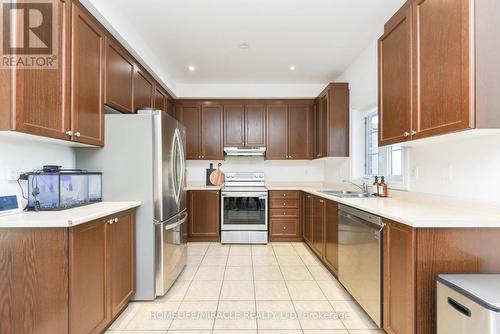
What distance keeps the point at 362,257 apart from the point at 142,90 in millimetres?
2896

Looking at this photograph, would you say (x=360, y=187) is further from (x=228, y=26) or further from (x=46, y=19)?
(x=46, y=19)

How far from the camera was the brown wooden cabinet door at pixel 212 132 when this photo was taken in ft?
15.3

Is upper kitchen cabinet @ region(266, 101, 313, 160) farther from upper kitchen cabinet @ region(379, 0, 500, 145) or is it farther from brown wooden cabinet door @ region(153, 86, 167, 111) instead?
upper kitchen cabinet @ region(379, 0, 500, 145)

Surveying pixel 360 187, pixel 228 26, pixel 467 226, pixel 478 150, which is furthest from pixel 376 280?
pixel 228 26

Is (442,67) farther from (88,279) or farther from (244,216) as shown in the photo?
(244,216)

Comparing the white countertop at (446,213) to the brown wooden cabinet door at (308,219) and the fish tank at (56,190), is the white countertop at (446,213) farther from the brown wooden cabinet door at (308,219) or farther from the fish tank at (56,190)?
the fish tank at (56,190)

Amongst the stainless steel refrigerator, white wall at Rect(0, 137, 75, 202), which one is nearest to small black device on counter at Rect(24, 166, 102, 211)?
white wall at Rect(0, 137, 75, 202)

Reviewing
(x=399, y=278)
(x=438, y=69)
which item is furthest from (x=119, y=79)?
(x=399, y=278)

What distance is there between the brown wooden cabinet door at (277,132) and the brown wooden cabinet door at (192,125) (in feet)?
3.96

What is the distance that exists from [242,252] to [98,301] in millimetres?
2276

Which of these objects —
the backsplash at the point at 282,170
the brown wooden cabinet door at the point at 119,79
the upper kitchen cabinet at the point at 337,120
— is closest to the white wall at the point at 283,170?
the backsplash at the point at 282,170

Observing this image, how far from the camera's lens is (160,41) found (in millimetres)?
3082

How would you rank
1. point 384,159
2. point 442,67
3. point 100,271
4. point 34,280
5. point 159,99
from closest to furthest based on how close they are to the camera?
1. point 34,280
2. point 442,67
3. point 100,271
4. point 384,159
5. point 159,99

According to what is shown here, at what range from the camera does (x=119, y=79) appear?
2.60 meters
